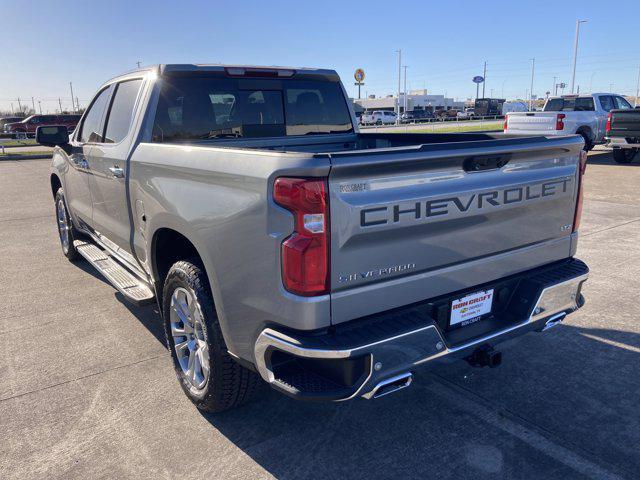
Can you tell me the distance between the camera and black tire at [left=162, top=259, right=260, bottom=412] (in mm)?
2988

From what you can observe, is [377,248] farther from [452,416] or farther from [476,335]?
[452,416]

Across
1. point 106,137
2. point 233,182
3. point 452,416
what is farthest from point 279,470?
point 106,137

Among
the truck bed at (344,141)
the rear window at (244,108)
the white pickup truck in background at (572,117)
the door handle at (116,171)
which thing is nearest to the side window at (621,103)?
the white pickup truck in background at (572,117)

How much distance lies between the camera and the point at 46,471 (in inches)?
112

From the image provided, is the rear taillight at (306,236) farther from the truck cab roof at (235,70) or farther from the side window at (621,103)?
the side window at (621,103)

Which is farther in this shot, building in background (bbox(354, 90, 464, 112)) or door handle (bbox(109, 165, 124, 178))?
building in background (bbox(354, 90, 464, 112))

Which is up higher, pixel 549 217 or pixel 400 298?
pixel 549 217

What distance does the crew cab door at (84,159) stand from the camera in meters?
4.91

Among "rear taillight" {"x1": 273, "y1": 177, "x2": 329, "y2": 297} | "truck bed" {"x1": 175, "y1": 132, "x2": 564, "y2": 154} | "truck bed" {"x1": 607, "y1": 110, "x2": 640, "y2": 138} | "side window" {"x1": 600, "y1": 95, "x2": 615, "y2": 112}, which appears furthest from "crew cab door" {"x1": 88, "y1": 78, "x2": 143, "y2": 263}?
"side window" {"x1": 600, "y1": 95, "x2": 615, "y2": 112}

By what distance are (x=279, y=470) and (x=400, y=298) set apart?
1.10m

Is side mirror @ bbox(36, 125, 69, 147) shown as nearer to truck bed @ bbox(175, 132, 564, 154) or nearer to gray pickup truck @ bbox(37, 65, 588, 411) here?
gray pickup truck @ bbox(37, 65, 588, 411)

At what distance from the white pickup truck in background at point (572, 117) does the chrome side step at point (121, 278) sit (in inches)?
529

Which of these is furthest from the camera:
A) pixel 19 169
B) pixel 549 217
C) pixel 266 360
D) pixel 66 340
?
pixel 19 169

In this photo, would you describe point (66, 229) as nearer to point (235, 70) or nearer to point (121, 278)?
point (121, 278)
